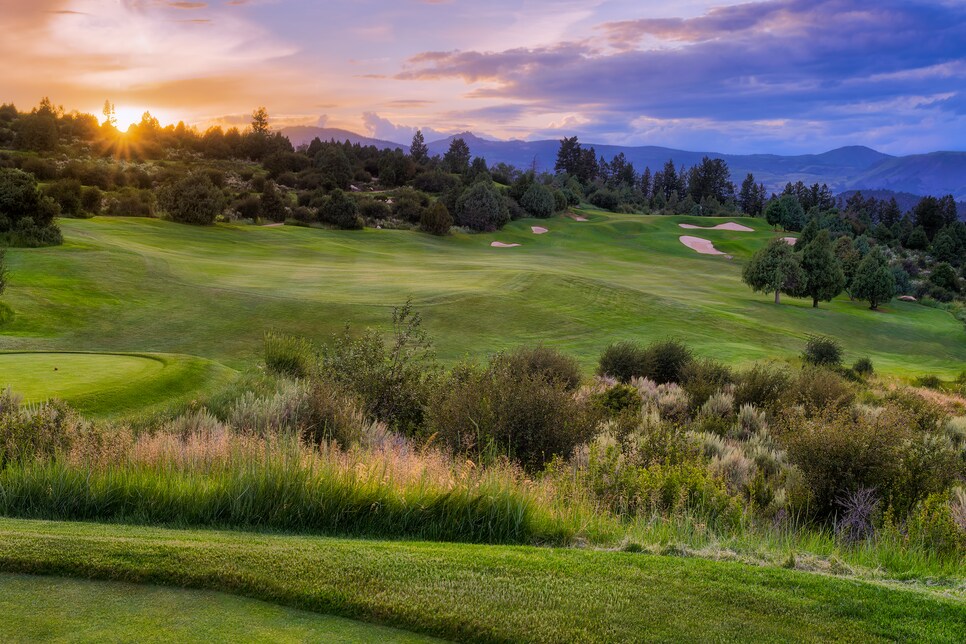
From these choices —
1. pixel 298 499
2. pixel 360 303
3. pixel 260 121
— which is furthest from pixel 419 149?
pixel 298 499

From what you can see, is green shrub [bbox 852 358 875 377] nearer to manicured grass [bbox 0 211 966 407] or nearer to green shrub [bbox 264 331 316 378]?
manicured grass [bbox 0 211 966 407]

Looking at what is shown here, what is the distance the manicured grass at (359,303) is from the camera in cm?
2214

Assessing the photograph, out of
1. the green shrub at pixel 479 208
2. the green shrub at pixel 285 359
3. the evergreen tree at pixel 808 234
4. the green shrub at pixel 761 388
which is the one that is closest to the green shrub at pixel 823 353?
the green shrub at pixel 761 388

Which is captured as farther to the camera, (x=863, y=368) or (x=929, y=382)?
(x=863, y=368)

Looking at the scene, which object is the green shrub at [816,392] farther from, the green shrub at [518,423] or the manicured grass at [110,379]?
the manicured grass at [110,379]

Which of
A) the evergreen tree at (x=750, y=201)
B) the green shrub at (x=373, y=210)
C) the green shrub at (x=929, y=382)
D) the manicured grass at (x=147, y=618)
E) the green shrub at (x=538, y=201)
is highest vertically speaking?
the evergreen tree at (x=750, y=201)

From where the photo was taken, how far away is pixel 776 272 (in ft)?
153

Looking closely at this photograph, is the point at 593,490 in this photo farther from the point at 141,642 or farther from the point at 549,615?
the point at 141,642

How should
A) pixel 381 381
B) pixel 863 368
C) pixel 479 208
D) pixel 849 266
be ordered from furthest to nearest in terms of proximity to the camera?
pixel 479 208
pixel 849 266
pixel 863 368
pixel 381 381

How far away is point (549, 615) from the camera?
14.1 feet

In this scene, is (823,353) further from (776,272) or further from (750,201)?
(750,201)

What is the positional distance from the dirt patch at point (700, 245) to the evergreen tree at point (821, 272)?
85.6 feet

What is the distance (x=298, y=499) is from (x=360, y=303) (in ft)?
67.2

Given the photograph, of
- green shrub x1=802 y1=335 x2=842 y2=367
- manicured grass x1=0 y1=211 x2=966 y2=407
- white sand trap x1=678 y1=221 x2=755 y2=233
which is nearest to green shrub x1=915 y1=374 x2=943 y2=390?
green shrub x1=802 y1=335 x2=842 y2=367
